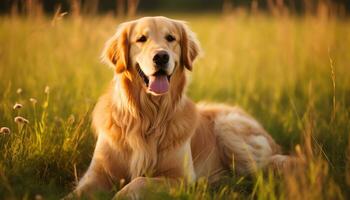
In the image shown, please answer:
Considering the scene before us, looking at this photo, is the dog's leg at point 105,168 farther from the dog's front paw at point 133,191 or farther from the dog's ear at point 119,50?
the dog's ear at point 119,50

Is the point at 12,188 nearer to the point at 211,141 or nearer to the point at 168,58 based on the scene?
the point at 168,58

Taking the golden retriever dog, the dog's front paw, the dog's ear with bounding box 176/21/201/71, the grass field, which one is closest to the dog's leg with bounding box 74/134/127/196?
the golden retriever dog

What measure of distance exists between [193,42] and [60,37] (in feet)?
12.1

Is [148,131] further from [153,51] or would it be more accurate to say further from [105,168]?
[153,51]

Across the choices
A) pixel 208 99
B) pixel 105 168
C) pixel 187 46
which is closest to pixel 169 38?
pixel 187 46

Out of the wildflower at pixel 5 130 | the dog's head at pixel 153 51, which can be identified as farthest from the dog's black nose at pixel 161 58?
the wildflower at pixel 5 130

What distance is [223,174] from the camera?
13.5 ft

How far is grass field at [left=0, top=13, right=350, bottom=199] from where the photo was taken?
3.19m

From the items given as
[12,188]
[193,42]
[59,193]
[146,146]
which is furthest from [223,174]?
[12,188]

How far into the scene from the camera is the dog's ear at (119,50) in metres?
3.76

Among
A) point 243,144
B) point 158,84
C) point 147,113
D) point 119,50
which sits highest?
point 119,50

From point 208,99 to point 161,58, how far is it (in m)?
2.90

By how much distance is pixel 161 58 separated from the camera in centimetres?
352

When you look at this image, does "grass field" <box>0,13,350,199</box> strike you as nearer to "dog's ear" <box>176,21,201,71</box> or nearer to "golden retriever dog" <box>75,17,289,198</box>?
"golden retriever dog" <box>75,17,289,198</box>
